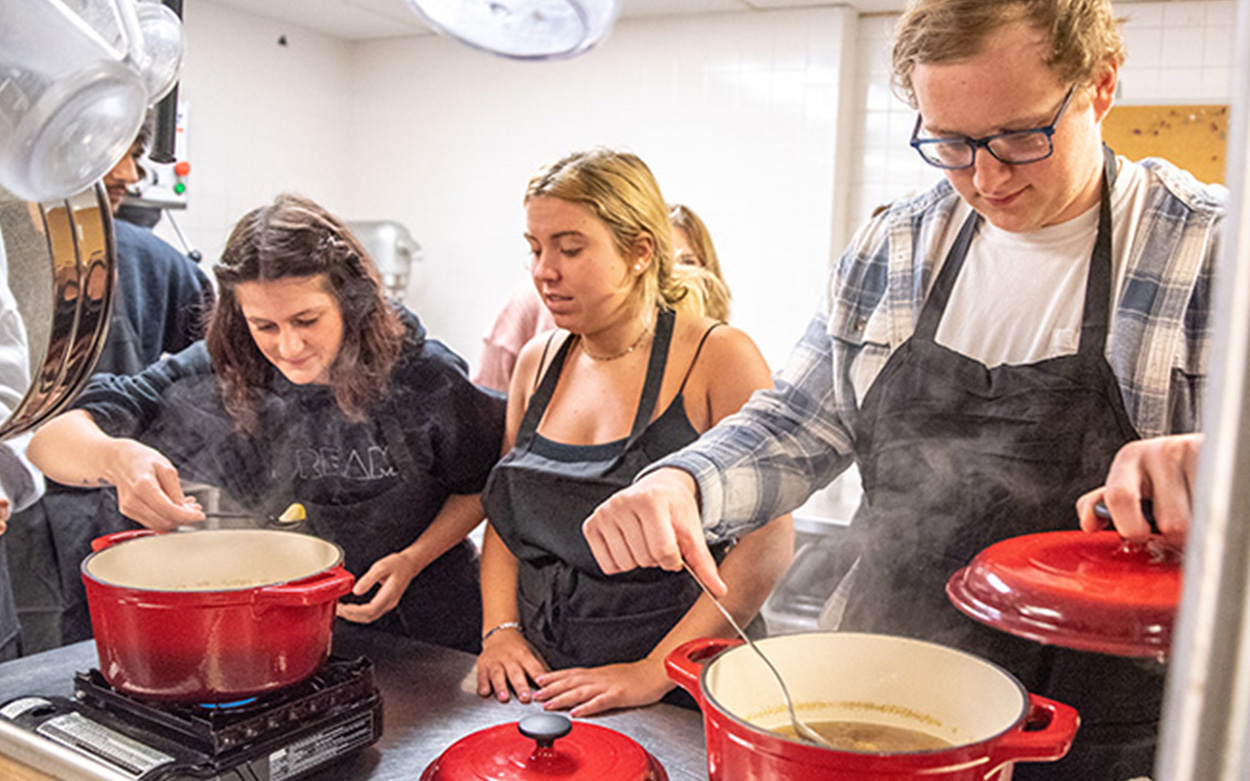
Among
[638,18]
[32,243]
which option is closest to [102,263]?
[32,243]

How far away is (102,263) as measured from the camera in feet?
2.68

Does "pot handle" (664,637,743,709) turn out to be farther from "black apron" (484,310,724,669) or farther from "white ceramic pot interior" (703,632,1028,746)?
"black apron" (484,310,724,669)

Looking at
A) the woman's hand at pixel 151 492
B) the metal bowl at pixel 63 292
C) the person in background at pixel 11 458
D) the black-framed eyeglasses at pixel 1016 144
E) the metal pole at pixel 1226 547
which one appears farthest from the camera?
the woman's hand at pixel 151 492

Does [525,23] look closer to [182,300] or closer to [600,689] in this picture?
[600,689]

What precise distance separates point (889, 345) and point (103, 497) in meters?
1.46

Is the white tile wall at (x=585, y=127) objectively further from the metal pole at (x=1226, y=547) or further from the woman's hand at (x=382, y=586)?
the metal pole at (x=1226, y=547)

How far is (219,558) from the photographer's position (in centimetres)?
124

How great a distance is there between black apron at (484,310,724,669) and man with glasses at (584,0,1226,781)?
283mm

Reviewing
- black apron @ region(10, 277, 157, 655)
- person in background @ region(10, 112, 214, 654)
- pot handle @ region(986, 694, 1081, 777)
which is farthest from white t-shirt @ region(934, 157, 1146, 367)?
black apron @ region(10, 277, 157, 655)

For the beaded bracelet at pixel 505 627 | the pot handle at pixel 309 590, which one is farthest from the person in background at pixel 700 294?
the pot handle at pixel 309 590

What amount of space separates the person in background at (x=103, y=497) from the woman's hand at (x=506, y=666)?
0.83 meters

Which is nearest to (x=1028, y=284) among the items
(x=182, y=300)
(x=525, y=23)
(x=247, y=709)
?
(x=525, y=23)

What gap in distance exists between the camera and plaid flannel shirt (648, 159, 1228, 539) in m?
1.09

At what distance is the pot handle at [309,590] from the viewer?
39.8 inches
